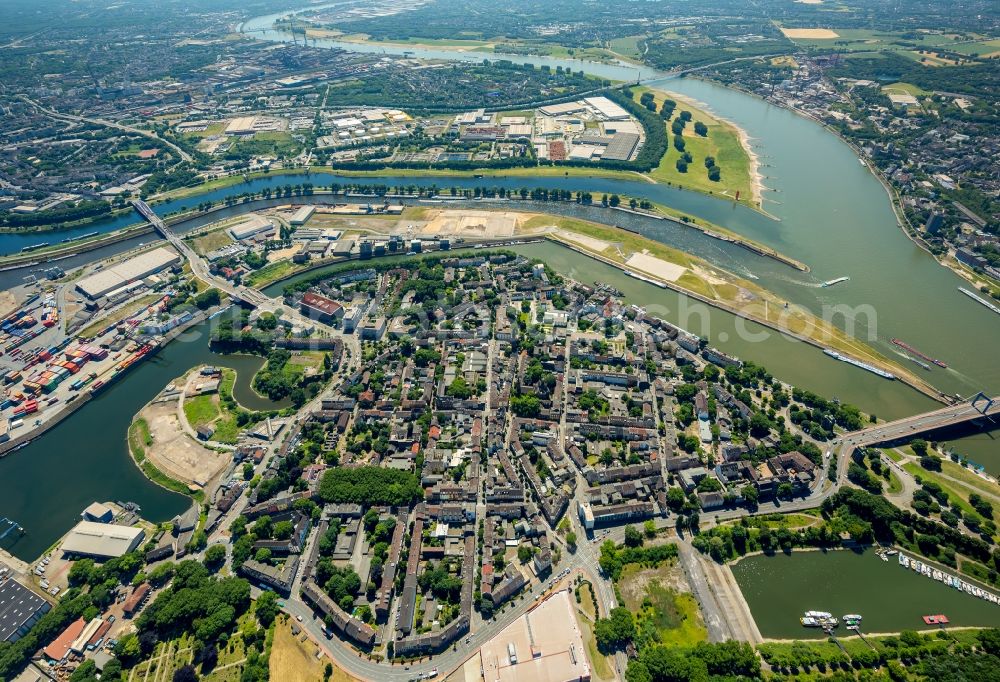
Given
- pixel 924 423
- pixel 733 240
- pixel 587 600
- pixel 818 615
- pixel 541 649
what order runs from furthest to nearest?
pixel 733 240
pixel 924 423
pixel 587 600
pixel 818 615
pixel 541 649

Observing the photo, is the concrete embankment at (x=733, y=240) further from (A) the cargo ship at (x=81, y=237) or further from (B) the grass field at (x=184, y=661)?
(A) the cargo ship at (x=81, y=237)

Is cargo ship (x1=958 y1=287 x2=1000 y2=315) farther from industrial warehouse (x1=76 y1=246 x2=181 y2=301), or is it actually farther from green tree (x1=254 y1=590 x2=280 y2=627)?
industrial warehouse (x1=76 y1=246 x2=181 y2=301)

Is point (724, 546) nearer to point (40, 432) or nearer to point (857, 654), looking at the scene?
point (857, 654)

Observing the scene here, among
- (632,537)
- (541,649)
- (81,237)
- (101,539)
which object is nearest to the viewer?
(541,649)

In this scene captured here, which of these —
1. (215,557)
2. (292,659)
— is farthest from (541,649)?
(215,557)

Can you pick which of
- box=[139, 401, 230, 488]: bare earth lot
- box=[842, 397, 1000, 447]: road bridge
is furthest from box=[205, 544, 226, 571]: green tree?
box=[842, 397, 1000, 447]: road bridge

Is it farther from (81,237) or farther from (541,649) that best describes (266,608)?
(81,237)

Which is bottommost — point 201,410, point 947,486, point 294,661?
point 294,661
